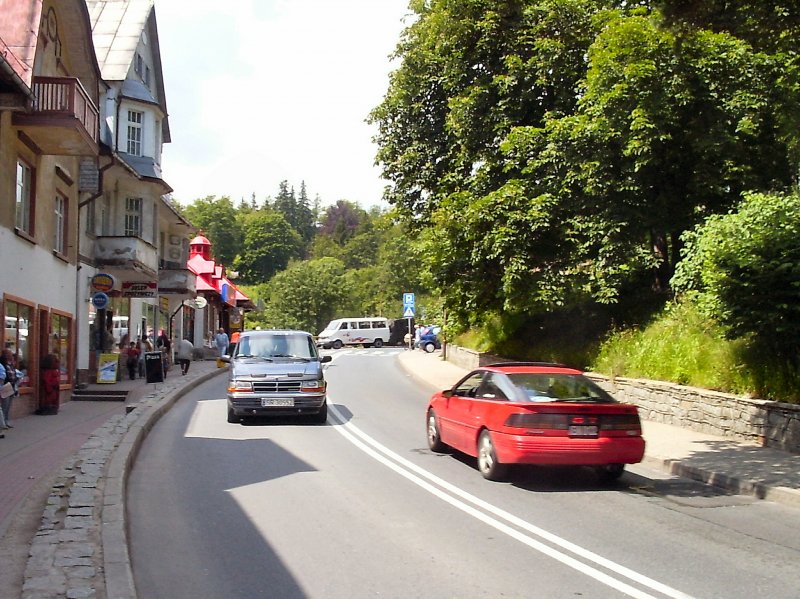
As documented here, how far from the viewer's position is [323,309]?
3265 inches

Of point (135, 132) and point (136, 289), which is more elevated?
point (135, 132)

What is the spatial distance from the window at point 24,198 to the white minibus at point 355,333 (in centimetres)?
4042

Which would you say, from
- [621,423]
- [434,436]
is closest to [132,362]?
[434,436]

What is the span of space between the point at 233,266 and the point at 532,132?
111 meters

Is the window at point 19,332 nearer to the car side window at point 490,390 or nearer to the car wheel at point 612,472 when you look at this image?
the car side window at point 490,390

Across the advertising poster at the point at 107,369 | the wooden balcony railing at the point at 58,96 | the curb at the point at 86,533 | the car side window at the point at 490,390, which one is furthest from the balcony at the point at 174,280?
the car side window at the point at 490,390

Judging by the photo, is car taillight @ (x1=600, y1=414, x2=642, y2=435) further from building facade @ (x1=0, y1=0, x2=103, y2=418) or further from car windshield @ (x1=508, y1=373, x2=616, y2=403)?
building facade @ (x1=0, y1=0, x2=103, y2=418)

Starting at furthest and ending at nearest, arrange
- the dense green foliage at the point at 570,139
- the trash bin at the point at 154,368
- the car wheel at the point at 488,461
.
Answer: the trash bin at the point at 154,368 < the dense green foliage at the point at 570,139 < the car wheel at the point at 488,461

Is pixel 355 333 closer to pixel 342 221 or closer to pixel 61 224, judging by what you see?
pixel 61 224

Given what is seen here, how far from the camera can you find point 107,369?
23.9 meters

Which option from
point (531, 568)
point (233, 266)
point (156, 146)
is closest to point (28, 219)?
point (156, 146)

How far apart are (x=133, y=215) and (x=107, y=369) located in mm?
7771

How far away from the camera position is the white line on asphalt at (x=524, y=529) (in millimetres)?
5809

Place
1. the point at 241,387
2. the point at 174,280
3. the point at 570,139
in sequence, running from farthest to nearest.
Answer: the point at 174,280 < the point at 570,139 < the point at 241,387
